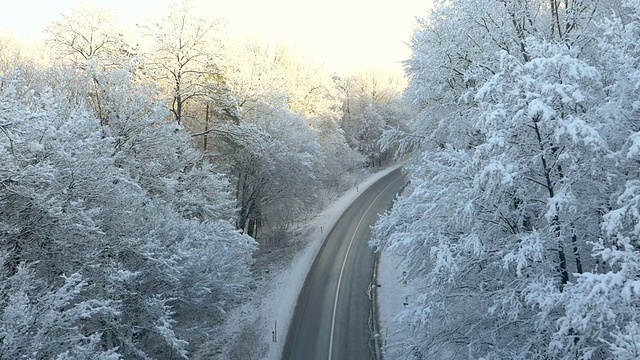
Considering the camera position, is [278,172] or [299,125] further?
[299,125]

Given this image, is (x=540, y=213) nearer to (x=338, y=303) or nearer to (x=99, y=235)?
(x=99, y=235)

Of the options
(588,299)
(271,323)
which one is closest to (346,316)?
(271,323)

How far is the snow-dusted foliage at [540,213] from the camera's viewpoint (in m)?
6.50

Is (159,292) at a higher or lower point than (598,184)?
lower

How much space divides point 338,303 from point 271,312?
11.7 feet

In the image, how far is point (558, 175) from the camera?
8414 mm

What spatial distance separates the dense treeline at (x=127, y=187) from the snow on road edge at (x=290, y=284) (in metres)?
2.64

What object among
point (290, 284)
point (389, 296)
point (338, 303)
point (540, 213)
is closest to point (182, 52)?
point (290, 284)

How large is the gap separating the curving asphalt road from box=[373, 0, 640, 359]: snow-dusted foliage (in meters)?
6.65

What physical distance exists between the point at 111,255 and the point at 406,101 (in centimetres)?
1513

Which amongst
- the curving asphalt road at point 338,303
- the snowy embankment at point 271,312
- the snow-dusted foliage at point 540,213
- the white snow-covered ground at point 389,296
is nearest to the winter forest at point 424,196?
the snow-dusted foliage at point 540,213

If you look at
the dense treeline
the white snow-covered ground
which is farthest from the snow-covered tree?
the white snow-covered ground

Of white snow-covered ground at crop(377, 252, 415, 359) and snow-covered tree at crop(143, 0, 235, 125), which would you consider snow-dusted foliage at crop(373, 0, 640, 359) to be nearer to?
white snow-covered ground at crop(377, 252, 415, 359)

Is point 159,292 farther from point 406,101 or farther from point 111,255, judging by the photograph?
point 406,101
